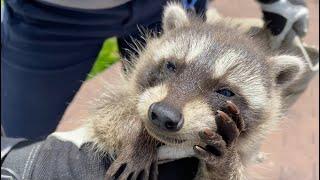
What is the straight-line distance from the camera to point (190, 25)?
2.78m

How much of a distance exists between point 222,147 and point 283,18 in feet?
3.91

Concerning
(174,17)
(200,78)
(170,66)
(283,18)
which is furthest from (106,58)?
(200,78)

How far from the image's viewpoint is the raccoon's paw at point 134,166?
2.45 m

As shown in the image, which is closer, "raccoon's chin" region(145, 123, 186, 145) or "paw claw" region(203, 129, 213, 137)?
"paw claw" region(203, 129, 213, 137)

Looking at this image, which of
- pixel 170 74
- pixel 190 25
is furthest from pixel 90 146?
pixel 190 25

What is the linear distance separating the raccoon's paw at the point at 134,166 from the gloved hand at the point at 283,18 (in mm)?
1032

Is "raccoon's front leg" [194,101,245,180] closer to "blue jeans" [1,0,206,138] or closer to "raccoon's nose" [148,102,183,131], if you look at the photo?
"raccoon's nose" [148,102,183,131]

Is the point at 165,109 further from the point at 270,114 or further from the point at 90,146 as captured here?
the point at 270,114

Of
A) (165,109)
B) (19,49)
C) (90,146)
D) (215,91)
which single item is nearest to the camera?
(165,109)

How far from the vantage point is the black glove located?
2.40 metres

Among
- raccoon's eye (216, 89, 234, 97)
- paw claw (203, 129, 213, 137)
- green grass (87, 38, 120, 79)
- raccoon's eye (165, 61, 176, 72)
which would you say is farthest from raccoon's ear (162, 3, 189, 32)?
green grass (87, 38, 120, 79)

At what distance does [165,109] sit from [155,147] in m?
0.32

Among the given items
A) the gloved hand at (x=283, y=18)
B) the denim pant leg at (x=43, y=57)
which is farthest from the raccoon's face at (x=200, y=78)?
the denim pant leg at (x=43, y=57)

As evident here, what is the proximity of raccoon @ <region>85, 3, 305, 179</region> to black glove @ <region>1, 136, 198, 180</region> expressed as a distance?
0.20 ft
